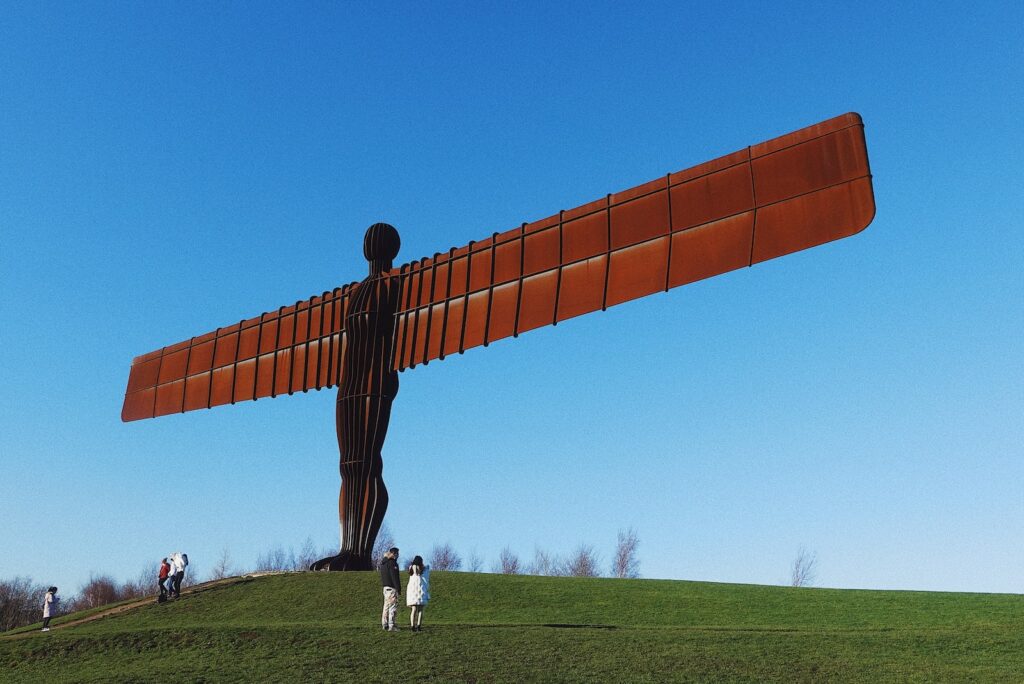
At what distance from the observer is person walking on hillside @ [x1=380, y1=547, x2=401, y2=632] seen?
14.1 m

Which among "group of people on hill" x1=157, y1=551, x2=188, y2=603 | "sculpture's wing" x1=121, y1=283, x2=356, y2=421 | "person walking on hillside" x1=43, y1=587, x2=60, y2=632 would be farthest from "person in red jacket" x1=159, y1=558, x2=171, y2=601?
"sculpture's wing" x1=121, y1=283, x2=356, y2=421

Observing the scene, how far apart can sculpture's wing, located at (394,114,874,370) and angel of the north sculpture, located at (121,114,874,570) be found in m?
0.02

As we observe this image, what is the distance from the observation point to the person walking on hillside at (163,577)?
64.6 feet

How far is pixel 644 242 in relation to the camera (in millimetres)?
16281

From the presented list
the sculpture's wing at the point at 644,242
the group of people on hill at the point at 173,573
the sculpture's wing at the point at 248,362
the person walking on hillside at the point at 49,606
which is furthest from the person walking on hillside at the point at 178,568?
the sculpture's wing at the point at 644,242

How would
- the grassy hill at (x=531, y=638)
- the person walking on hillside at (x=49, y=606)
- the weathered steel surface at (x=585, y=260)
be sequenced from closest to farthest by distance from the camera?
the grassy hill at (x=531, y=638), the weathered steel surface at (x=585, y=260), the person walking on hillside at (x=49, y=606)

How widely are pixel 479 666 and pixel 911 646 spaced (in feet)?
22.2

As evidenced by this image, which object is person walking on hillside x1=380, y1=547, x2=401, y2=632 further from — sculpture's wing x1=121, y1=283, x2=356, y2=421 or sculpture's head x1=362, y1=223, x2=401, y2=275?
sculpture's head x1=362, y1=223, x2=401, y2=275

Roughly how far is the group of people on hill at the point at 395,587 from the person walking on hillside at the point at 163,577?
25.6ft

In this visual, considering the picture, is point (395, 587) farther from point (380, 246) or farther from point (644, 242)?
point (380, 246)

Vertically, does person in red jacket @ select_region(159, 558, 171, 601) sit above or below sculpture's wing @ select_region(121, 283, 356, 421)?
below

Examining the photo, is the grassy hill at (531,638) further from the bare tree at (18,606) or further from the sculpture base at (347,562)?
the bare tree at (18,606)

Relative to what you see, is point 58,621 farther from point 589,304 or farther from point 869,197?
point 869,197

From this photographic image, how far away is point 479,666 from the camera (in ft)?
38.6
